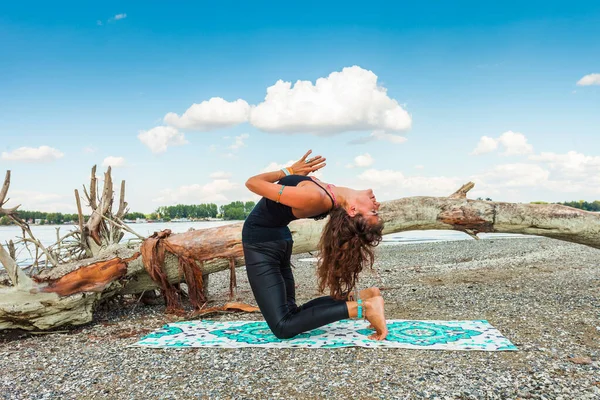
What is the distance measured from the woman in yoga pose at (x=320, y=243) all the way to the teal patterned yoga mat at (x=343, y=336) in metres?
0.19

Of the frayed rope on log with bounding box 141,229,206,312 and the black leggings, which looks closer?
the black leggings

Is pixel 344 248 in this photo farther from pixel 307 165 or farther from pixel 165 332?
pixel 165 332

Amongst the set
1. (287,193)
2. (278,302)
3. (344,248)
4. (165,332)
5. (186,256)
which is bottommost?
(165,332)

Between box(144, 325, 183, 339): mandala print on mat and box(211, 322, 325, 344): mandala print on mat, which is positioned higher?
box(211, 322, 325, 344): mandala print on mat

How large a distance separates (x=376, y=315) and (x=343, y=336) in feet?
1.43

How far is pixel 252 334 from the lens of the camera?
5.08 meters

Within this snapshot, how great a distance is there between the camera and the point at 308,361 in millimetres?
4145

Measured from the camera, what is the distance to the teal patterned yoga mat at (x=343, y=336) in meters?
4.52

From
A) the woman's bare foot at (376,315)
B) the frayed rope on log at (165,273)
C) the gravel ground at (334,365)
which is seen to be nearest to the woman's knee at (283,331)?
the gravel ground at (334,365)

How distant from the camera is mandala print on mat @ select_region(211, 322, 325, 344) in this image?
4.82 metres

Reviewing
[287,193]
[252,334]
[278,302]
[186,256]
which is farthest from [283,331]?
[186,256]

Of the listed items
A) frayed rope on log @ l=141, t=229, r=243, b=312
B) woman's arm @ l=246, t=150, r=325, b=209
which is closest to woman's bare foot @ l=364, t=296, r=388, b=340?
woman's arm @ l=246, t=150, r=325, b=209

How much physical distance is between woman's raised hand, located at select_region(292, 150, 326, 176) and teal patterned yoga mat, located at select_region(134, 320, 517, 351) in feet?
5.46

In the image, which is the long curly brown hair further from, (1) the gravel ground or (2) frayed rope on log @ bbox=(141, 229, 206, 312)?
(2) frayed rope on log @ bbox=(141, 229, 206, 312)
